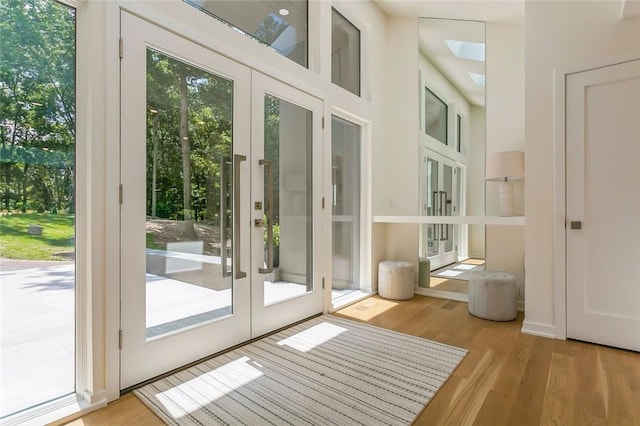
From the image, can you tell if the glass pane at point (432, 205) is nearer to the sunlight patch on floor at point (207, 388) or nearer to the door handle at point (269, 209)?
the door handle at point (269, 209)

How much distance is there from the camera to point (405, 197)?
443cm

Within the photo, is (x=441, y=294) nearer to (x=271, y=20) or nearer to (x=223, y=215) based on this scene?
(x=223, y=215)

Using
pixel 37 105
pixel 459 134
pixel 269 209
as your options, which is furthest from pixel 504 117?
pixel 37 105

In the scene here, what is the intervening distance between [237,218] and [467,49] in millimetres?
3529

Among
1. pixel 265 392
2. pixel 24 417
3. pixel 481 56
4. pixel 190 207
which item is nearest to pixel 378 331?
pixel 265 392

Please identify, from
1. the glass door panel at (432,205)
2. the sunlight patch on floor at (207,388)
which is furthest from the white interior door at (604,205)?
the sunlight patch on floor at (207,388)

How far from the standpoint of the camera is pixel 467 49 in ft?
13.7

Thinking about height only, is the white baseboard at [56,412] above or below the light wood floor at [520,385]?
above

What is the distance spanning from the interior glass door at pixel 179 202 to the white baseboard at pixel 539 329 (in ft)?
7.64

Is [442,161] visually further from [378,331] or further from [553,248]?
[378,331]

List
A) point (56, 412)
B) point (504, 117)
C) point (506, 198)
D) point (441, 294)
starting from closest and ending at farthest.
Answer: point (56, 412) < point (506, 198) < point (504, 117) < point (441, 294)

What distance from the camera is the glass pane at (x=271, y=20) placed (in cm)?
261

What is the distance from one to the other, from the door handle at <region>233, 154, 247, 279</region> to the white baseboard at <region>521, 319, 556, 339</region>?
7.89 feet

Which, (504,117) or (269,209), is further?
(504,117)
